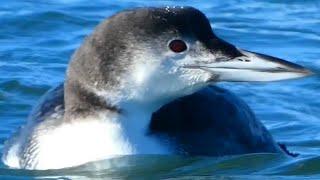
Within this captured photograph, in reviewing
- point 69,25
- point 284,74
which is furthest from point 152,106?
point 69,25

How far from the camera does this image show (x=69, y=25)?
15.0 metres

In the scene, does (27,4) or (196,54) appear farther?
(27,4)

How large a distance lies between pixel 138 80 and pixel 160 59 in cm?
19

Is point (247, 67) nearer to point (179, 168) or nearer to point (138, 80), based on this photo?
point (138, 80)

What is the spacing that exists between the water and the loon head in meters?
0.51

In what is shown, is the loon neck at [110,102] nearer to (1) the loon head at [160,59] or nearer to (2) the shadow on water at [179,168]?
(1) the loon head at [160,59]

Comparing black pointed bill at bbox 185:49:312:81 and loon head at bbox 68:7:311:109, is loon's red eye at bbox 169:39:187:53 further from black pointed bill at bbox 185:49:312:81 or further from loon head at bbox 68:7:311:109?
black pointed bill at bbox 185:49:312:81

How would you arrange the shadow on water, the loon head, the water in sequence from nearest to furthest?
1. the loon head
2. the shadow on water
3. the water

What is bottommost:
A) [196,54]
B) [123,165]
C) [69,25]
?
[123,165]

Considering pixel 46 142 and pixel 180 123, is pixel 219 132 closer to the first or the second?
pixel 180 123

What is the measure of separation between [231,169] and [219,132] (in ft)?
0.85

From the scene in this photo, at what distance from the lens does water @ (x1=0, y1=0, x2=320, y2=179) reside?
30.8 ft

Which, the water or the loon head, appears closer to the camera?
the loon head

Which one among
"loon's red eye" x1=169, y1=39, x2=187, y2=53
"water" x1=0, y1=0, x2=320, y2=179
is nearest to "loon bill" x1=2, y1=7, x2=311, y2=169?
"loon's red eye" x1=169, y1=39, x2=187, y2=53
